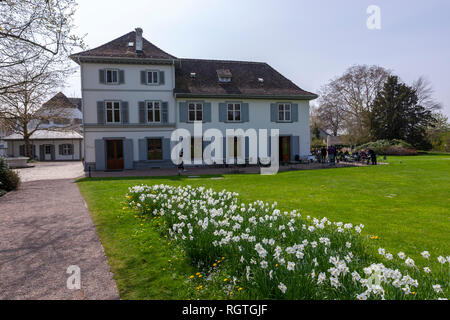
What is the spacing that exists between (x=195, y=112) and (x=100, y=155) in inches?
343

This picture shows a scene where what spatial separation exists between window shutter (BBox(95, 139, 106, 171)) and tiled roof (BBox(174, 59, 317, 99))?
24.9ft

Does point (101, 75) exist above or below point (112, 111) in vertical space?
above

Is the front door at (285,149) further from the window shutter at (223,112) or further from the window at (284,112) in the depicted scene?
the window shutter at (223,112)

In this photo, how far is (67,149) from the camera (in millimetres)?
44469

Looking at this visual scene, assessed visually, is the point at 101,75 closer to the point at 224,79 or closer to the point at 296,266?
the point at 224,79

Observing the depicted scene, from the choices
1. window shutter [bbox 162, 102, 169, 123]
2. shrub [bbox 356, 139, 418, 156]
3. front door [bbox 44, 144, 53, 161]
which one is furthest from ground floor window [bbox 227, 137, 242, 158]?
front door [bbox 44, 144, 53, 161]

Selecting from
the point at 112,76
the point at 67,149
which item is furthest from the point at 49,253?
the point at 67,149

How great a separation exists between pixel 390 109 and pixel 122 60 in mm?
39375

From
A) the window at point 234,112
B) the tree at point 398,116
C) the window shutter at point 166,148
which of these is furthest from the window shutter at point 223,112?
the tree at point 398,116

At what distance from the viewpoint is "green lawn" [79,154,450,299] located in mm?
4363

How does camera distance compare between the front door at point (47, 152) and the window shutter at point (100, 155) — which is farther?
the front door at point (47, 152)

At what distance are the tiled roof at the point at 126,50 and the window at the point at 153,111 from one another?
3830mm

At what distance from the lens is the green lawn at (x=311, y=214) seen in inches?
172
